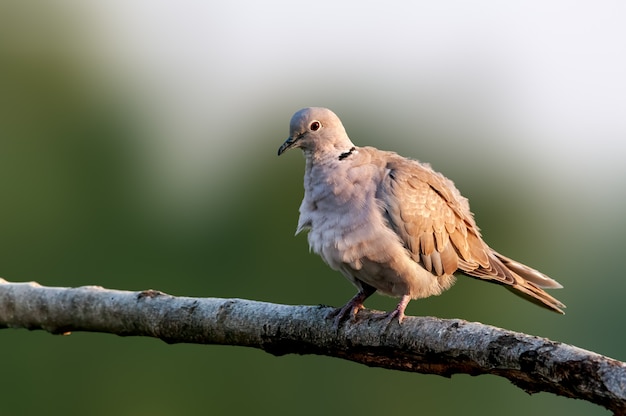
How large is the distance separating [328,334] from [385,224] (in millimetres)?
1014

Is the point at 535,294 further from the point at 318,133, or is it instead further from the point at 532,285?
the point at 318,133

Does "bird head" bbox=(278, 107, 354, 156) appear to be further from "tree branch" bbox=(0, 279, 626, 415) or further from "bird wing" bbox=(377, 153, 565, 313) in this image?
"tree branch" bbox=(0, 279, 626, 415)

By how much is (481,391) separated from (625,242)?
25140mm

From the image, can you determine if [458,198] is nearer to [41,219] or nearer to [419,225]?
[419,225]

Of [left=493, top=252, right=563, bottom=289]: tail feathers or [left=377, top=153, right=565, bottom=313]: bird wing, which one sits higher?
[left=377, top=153, right=565, bottom=313]: bird wing

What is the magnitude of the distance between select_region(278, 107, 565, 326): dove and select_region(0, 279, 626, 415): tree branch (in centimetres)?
33

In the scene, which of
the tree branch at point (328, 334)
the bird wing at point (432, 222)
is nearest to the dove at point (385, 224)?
the bird wing at point (432, 222)

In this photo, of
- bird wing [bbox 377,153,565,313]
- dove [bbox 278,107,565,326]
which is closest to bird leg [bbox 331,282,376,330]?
dove [bbox 278,107,565,326]

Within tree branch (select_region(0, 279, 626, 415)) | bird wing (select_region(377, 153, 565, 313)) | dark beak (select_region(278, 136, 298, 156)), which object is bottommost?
tree branch (select_region(0, 279, 626, 415))

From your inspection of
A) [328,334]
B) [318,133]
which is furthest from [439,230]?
[328,334]

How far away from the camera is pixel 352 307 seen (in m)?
5.04

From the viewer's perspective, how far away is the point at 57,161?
94.7 ft

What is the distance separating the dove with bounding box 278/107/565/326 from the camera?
17.7ft

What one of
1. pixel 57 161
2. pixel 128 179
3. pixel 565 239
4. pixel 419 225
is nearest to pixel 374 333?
pixel 419 225
